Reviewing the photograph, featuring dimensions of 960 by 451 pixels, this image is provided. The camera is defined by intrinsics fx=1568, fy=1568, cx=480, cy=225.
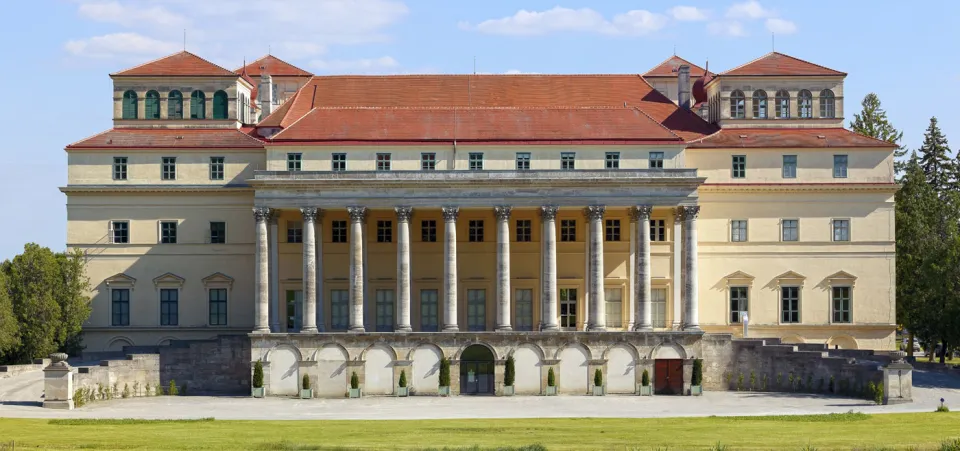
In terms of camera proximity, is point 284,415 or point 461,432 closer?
point 461,432

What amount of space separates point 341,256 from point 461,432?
32.6m

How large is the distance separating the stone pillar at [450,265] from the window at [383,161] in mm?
4903

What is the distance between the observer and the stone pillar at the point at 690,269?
309ft

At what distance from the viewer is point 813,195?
102 m

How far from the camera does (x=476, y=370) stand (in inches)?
3686

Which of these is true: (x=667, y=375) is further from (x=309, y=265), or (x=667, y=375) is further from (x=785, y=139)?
(x=309, y=265)

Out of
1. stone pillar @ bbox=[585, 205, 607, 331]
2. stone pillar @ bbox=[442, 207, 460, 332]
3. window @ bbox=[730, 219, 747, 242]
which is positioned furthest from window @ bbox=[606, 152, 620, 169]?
stone pillar @ bbox=[442, 207, 460, 332]

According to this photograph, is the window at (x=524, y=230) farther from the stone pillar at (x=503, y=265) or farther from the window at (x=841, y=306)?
the window at (x=841, y=306)

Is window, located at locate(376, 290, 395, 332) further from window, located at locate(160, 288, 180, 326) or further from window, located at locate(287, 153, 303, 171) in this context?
window, located at locate(160, 288, 180, 326)

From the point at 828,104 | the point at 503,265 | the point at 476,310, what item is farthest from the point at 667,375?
the point at 828,104

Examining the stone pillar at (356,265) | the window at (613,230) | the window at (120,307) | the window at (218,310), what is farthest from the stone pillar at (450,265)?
the window at (120,307)

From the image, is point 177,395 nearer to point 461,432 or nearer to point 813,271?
point 461,432

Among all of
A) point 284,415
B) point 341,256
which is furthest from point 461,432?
point 341,256

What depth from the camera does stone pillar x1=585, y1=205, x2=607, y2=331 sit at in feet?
310
